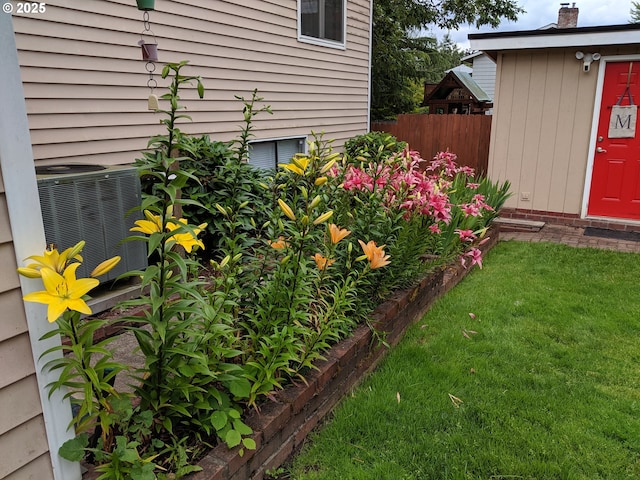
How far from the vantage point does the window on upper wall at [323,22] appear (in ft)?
23.0

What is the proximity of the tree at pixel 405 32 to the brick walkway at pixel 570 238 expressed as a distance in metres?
11.2

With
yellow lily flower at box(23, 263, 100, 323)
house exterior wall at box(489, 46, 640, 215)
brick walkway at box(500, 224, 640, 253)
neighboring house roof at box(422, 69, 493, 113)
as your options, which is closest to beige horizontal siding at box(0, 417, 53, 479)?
yellow lily flower at box(23, 263, 100, 323)

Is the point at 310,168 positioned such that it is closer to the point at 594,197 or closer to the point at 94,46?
the point at 94,46

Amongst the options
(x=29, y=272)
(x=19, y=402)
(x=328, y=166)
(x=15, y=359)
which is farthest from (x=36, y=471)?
(x=328, y=166)

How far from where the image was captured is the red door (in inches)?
248

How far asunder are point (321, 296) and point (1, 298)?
1.48 metres

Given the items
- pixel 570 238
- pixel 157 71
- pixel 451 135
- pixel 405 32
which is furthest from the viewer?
pixel 405 32

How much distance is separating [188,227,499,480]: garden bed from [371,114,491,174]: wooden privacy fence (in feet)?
18.9

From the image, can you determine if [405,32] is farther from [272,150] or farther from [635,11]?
[635,11]

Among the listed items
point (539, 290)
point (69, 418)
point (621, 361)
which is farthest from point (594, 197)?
point (69, 418)

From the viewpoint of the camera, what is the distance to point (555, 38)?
251 inches

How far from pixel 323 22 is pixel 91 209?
18.6 feet

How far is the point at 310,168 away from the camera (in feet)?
7.91

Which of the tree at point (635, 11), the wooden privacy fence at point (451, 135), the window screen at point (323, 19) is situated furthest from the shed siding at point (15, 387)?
the tree at point (635, 11)
